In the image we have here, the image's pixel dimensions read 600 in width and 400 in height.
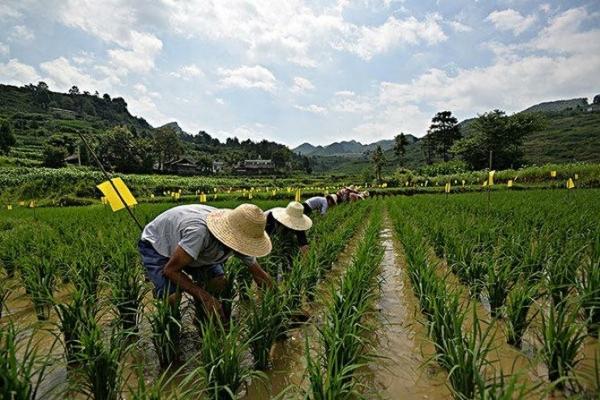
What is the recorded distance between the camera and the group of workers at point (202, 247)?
→ 2369 mm

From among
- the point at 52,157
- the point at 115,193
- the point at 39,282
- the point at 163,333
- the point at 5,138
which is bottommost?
the point at 163,333

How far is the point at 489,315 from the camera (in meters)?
2.94

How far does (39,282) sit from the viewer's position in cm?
278

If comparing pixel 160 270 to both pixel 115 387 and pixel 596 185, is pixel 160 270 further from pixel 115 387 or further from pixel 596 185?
pixel 596 185

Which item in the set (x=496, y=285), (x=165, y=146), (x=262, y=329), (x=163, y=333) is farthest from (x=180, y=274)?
(x=165, y=146)

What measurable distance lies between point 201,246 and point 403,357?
1.64m

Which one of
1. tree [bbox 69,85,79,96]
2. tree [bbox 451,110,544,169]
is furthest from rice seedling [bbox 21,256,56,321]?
tree [bbox 69,85,79,96]

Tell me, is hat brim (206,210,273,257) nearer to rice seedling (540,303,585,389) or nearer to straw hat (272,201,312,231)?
straw hat (272,201,312,231)

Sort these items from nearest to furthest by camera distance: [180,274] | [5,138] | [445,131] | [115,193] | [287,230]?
[180,274]
[115,193]
[287,230]
[5,138]
[445,131]

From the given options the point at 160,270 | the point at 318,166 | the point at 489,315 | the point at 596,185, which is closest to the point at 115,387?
the point at 160,270

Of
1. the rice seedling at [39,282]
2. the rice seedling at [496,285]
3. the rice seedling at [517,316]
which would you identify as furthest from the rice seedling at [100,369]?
the rice seedling at [496,285]

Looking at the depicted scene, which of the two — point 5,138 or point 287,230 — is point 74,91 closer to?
point 5,138

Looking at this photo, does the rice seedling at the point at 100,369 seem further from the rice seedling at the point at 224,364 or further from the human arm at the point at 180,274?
the human arm at the point at 180,274

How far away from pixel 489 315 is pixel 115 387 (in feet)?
9.52
